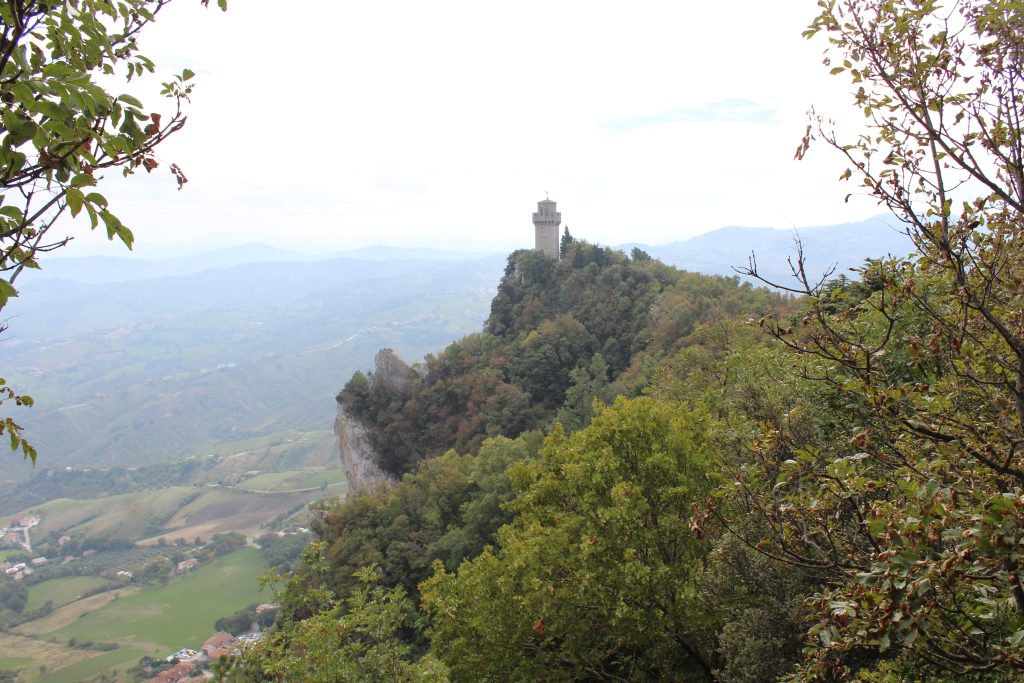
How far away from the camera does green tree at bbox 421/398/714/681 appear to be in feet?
37.7

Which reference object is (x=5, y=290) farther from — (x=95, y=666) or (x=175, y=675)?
(x=95, y=666)

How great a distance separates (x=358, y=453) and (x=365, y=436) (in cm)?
165

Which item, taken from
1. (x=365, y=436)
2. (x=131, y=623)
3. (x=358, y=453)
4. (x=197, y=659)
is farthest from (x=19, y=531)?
(x=365, y=436)

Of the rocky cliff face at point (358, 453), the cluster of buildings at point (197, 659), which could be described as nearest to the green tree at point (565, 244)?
the rocky cliff face at point (358, 453)

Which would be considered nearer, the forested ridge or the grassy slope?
the forested ridge

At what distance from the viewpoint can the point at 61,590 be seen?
96.1 m

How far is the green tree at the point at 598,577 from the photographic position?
11492mm

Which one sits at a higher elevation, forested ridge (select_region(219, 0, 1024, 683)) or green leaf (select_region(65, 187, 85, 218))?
green leaf (select_region(65, 187, 85, 218))

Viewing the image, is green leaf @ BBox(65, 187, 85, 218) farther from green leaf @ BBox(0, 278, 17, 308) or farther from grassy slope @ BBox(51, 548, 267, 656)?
grassy slope @ BBox(51, 548, 267, 656)

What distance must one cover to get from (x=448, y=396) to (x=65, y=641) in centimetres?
6712

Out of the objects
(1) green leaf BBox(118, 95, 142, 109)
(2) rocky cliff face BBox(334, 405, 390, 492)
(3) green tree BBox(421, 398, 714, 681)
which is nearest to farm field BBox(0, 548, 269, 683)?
(2) rocky cliff face BBox(334, 405, 390, 492)

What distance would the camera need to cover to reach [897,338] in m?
10.9

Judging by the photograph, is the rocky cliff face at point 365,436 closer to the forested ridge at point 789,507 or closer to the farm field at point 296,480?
the forested ridge at point 789,507

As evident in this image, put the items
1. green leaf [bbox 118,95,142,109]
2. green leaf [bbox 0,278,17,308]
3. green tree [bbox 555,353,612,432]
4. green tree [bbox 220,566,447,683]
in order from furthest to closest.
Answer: green tree [bbox 555,353,612,432] < green tree [bbox 220,566,447,683] < green leaf [bbox 118,95,142,109] < green leaf [bbox 0,278,17,308]
